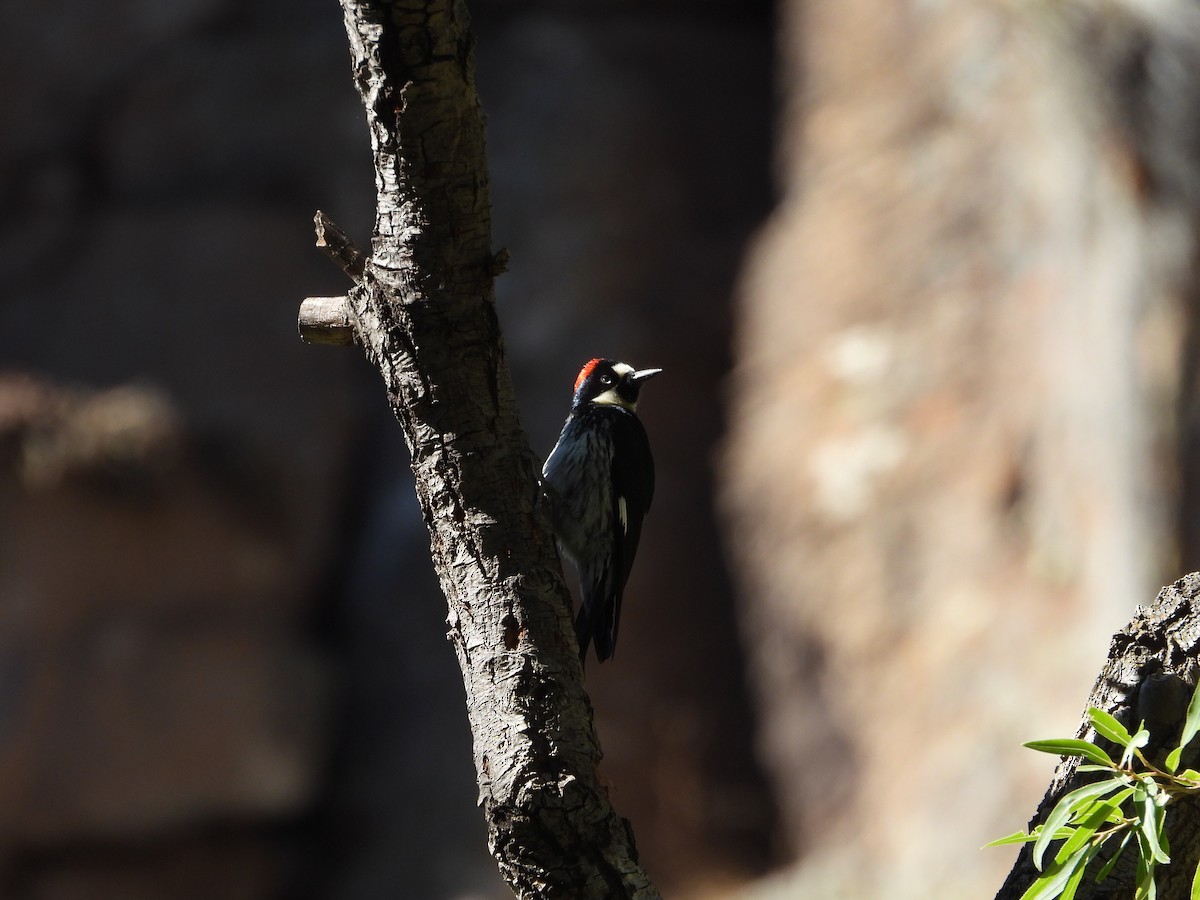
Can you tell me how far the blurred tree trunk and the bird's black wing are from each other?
7.42 ft

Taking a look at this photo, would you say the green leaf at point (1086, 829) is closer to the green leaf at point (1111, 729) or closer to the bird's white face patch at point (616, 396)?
the green leaf at point (1111, 729)

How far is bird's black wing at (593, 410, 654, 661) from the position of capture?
3.72 metres

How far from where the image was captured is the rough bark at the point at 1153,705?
5.93 feet

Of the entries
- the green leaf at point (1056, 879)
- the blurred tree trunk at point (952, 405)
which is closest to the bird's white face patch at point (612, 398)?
the blurred tree trunk at point (952, 405)

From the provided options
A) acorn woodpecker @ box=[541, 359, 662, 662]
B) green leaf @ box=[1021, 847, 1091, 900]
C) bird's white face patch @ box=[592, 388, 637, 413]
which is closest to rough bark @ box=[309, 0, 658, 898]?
green leaf @ box=[1021, 847, 1091, 900]

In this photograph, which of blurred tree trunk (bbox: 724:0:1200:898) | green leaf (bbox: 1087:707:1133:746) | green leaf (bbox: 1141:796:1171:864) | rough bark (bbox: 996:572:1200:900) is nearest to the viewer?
green leaf (bbox: 1141:796:1171:864)

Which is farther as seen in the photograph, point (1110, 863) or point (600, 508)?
point (600, 508)

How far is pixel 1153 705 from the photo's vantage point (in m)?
1.81

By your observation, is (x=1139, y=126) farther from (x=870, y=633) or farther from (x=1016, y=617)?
(x=870, y=633)

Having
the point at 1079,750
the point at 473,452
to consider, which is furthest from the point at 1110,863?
the point at 473,452

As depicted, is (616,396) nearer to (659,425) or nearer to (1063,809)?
(1063,809)

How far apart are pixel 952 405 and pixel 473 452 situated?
4.85m

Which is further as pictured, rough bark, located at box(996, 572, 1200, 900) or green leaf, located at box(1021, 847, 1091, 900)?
rough bark, located at box(996, 572, 1200, 900)

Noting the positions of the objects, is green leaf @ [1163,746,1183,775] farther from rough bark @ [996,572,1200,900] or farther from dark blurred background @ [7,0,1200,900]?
dark blurred background @ [7,0,1200,900]
